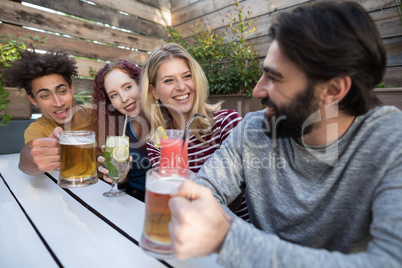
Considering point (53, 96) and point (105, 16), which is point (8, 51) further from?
point (105, 16)

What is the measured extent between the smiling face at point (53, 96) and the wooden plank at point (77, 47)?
47.5 inches

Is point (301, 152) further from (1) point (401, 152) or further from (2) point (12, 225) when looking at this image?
(2) point (12, 225)

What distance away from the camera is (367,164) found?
78 cm

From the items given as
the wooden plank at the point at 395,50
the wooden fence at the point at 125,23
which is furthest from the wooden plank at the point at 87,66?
the wooden plank at the point at 395,50

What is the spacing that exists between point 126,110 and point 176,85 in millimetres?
540

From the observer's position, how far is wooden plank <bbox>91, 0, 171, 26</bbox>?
145 inches

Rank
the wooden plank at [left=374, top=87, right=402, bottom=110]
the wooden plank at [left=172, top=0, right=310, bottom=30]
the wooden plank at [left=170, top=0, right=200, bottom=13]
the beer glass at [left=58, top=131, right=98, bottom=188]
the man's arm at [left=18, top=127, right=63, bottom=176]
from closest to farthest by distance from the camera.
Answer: the beer glass at [left=58, top=131, right=98, bottom=188] < the man's arm at [left=18, top=127, right=63, bottom=176] < the wooden plank at [left=374, top=87, right=402, bottom=110] < the wooden plank at [left=172, top=0, right=310, bottom=30] < the wooden plank at [left=170, top=0, right=200, bottom=13]

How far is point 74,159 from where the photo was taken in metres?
1.19

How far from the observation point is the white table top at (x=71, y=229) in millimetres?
738

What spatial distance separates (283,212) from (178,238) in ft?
1.89

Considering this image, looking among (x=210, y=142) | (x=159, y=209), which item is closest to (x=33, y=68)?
(x=210, y=142)

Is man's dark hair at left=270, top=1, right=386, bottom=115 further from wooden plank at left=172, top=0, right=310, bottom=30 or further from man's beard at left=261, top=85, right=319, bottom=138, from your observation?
wooden plank at left=172, top=0, right=310, bottom=30

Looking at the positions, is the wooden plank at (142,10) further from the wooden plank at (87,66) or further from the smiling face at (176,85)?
the smiling face at (176,85)

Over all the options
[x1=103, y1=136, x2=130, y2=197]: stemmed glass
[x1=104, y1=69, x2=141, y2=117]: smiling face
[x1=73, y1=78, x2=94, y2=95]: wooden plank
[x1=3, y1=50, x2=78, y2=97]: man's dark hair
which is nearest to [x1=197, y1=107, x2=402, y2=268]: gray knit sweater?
[x1=103, y1=136, x2=130, y2=197]: stemmed glass
